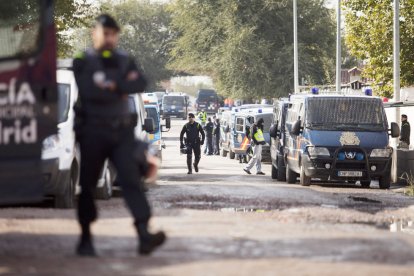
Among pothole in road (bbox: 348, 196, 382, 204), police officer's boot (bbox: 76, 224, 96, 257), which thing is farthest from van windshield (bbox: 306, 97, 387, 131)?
police officer's boot (bbox: 76, 224, 96, 257)

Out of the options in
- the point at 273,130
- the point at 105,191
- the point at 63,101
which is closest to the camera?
the point at 63,101

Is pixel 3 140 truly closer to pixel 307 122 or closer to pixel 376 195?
pixel 376 195

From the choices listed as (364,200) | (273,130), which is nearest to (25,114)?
(364,200)

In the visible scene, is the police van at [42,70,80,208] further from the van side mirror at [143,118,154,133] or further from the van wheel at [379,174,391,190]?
the van wheel at [379,174,391,190]

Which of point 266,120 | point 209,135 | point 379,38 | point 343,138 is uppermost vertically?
point 379,38

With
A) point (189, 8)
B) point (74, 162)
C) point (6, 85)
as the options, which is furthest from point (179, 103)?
point (6, 85)

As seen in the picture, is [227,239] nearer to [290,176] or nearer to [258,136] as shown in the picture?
[290,176]

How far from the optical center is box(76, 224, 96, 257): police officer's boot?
9797 millimetres

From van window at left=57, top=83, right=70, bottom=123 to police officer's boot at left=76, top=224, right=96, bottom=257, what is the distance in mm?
7302

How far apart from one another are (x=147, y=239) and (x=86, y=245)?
0.55m

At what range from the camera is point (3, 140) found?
995cm

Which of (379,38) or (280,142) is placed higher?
(379,38)

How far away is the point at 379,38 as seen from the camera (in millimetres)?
44094

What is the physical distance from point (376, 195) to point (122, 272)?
14134mm
